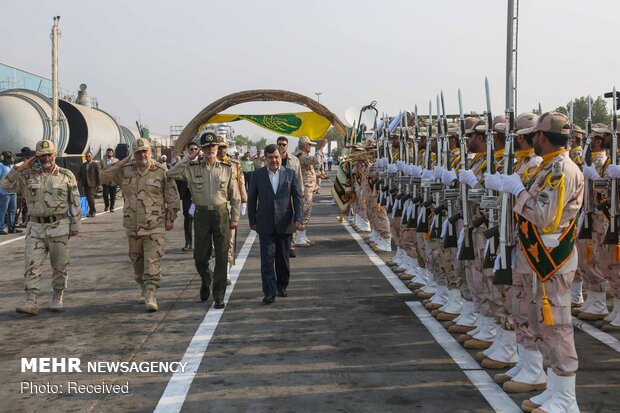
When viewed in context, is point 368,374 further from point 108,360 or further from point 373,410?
point 108,360

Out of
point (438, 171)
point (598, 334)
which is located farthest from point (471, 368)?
point (438, 171)

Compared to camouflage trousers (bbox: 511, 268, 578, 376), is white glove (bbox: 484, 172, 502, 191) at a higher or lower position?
higher

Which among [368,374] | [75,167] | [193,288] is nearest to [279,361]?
[368,374]

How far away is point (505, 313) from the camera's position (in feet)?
20.6

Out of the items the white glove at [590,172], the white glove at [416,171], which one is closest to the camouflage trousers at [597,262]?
the white glove at [590,172]

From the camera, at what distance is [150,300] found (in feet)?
27.4

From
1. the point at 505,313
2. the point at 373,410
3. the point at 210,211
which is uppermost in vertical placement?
the point at 210,211

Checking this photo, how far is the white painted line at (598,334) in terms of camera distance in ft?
22.2

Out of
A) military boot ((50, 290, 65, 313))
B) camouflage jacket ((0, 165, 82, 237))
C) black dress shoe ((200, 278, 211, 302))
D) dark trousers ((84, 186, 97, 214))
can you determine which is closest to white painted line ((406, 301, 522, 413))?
black dress shoe ((200, 278, 211, 302))

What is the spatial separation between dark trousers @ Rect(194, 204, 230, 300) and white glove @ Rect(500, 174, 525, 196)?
4.20m

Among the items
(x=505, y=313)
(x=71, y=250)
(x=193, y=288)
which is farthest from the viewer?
(x=71, y=250)

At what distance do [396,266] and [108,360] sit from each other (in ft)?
19.2

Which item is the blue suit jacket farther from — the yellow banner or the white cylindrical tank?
the white cylindrical tank

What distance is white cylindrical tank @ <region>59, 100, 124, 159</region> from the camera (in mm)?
32188
